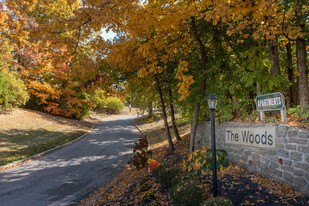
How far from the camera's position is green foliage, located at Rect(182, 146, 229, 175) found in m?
5.01

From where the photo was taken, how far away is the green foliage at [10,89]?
15.1 m

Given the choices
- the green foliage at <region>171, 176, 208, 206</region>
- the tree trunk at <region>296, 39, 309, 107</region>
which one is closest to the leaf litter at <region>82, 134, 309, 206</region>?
the green foliage at <region>171, 176, 208, 206</region>

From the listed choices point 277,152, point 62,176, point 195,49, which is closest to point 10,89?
point 62,176

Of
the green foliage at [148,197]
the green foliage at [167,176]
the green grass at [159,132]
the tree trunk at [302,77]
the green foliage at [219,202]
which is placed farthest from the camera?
the green grass at [159,132]

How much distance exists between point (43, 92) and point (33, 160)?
37.0 ft

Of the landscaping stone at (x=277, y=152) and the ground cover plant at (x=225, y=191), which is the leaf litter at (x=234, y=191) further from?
the landscaping stone at (x=277, y=152)

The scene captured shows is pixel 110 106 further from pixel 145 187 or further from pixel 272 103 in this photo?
pixel 272 103

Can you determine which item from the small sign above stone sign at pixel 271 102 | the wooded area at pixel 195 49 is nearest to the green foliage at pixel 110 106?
the wooded area at pixel 195 49

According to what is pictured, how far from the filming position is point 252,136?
458 cm

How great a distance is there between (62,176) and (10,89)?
12.5m

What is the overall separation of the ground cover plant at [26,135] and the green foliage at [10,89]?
1439 millimetres

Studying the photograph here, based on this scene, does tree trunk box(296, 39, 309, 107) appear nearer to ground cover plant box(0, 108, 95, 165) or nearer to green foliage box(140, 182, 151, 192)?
green foliage box(140, 182, 151, 192)

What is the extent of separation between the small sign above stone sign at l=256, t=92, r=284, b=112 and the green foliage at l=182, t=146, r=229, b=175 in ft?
5.32

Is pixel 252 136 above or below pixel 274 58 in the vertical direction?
below
